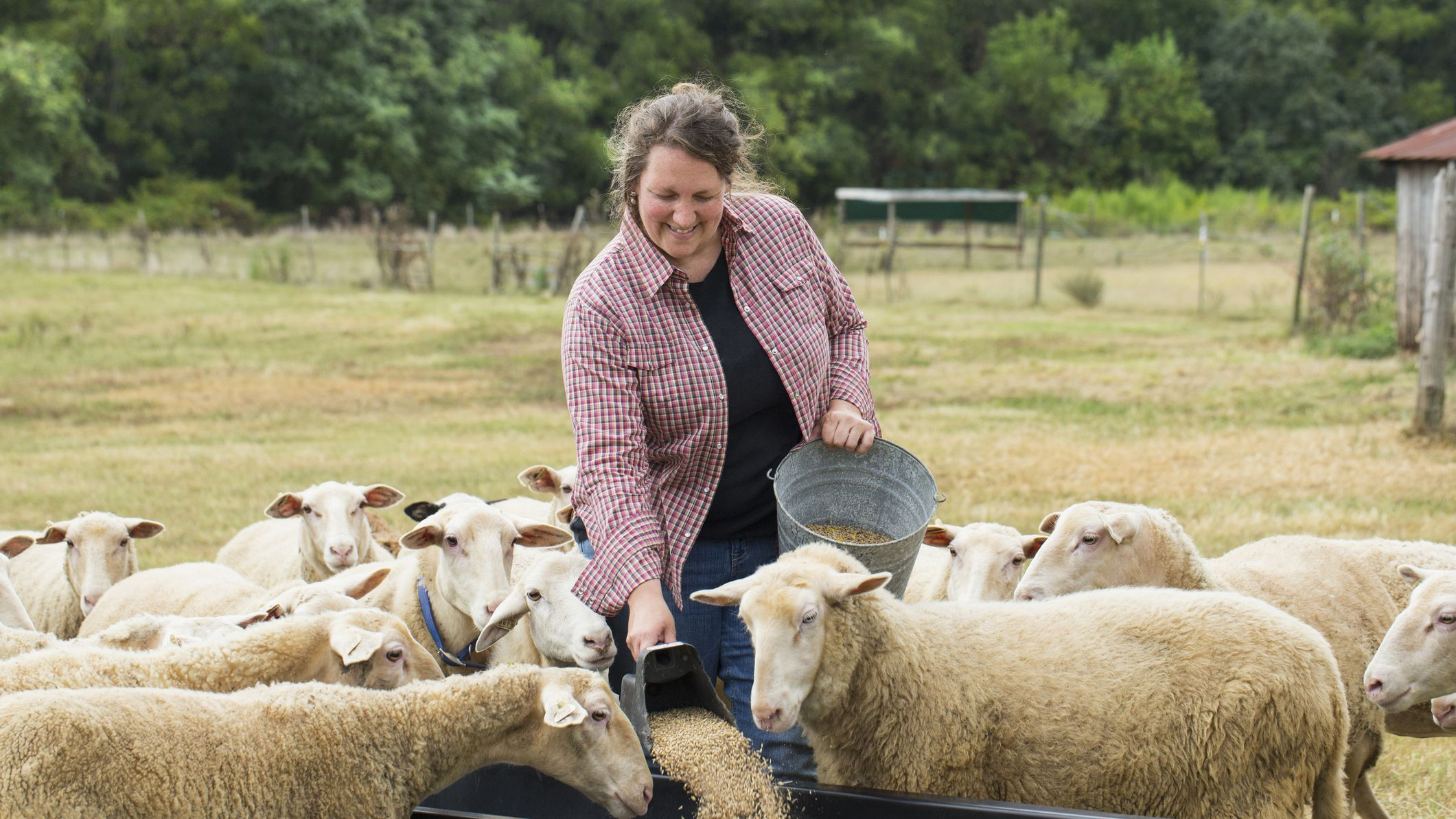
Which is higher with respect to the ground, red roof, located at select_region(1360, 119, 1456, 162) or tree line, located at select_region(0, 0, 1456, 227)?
tree line, located at select_region(0, 0, 1456, 227)

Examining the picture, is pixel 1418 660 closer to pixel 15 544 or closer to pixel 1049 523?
pixel 1049 523

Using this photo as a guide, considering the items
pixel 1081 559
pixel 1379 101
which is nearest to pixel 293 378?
pixel 1081 559

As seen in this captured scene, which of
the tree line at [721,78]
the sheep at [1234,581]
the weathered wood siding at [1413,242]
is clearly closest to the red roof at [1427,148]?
the weathered wood siding at [1413,242]

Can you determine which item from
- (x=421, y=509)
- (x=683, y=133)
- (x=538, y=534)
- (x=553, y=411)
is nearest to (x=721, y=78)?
(x=553, y=411)

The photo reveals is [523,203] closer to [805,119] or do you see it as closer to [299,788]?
[805,119]

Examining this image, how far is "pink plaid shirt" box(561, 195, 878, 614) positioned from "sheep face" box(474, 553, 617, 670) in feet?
1.36

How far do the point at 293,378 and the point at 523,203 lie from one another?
34335 mm

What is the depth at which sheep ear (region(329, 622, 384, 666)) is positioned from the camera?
3822 millimetres

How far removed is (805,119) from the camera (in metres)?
54.7

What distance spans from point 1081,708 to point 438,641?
7.97 ft

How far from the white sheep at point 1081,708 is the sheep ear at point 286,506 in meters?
3.11

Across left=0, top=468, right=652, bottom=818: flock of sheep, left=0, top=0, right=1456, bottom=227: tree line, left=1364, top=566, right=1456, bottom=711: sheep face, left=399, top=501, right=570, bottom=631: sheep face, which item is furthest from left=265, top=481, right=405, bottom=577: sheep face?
left=0, top=0, right=1456, bottom=227: tree line

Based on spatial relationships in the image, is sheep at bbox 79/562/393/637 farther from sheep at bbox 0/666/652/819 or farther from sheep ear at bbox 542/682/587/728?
sheep ear at bbox 542/682/587/728

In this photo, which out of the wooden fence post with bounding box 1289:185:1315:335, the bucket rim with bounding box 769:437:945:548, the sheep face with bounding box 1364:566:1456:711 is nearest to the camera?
the bucket rim with bounding box 769:437:945:548
